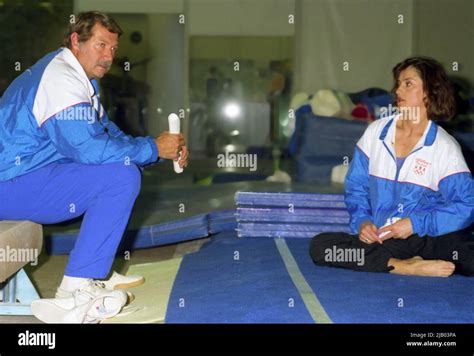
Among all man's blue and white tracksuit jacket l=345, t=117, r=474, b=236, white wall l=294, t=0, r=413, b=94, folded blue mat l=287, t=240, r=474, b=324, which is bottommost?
folded blue mat l=287, t=240, r=474, b=324

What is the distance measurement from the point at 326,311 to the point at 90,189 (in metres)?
0.96

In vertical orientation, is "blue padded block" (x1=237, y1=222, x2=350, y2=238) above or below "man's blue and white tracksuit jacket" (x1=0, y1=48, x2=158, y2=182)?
below

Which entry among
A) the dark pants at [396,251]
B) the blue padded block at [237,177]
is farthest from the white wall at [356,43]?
the dark pants at [396,251]

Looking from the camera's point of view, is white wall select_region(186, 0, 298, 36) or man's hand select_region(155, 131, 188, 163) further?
white wall select_region(186, 0, 298, 36)

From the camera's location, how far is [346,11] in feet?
31.8

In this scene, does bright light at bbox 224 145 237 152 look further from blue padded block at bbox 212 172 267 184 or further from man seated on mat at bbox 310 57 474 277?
man seated on mat at bbox 310 57 474 277

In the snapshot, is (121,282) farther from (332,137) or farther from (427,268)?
(332,137)

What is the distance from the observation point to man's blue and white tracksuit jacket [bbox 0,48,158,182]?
288cm

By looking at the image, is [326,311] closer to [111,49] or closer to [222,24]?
[111,49]

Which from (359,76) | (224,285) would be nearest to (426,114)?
(224,285)

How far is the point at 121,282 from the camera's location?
3.40 metres

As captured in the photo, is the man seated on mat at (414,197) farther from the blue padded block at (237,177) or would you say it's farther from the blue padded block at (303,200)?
the blue padded block at (237,177)

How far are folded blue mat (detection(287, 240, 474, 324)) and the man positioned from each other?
0.82 meters

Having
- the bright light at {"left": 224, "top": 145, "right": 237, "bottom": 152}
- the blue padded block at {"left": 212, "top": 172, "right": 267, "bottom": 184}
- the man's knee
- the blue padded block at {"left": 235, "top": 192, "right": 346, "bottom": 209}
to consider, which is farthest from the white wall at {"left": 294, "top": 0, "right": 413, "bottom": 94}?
the man's knee
